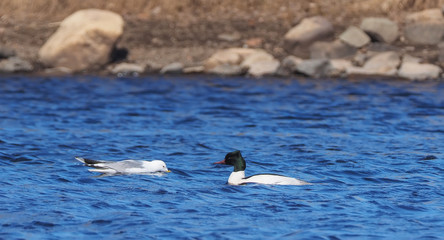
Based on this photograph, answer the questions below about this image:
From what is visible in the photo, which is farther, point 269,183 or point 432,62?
point 432,62

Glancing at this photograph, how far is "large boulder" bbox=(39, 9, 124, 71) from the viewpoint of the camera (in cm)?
2653

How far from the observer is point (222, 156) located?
13031 mm

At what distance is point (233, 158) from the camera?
11.0 meters

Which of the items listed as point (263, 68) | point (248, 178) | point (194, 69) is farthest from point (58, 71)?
point (248, 178)

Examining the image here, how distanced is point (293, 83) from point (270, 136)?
948cm

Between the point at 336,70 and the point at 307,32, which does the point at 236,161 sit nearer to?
the point at 336,70

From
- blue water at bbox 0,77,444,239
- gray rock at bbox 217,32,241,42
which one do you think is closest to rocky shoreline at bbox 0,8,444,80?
gray rock at bbox 217,32,241,42

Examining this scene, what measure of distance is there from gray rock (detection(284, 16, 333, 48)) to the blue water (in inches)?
148

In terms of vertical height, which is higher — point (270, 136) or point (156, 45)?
point (156, 45)

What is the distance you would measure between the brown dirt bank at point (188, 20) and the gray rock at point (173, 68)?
0.92 metres

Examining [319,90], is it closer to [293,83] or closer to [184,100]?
[293,83]

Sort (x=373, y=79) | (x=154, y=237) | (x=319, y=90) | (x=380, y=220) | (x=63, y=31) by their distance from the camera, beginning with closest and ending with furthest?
(x=154, y=237) → (x=380, y=220) → (x=319, y=90) → (x=373, y=79) → (x=63, y=31)

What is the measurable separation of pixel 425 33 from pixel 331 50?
3.57 metres

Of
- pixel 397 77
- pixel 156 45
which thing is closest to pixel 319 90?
pixel 397 77
